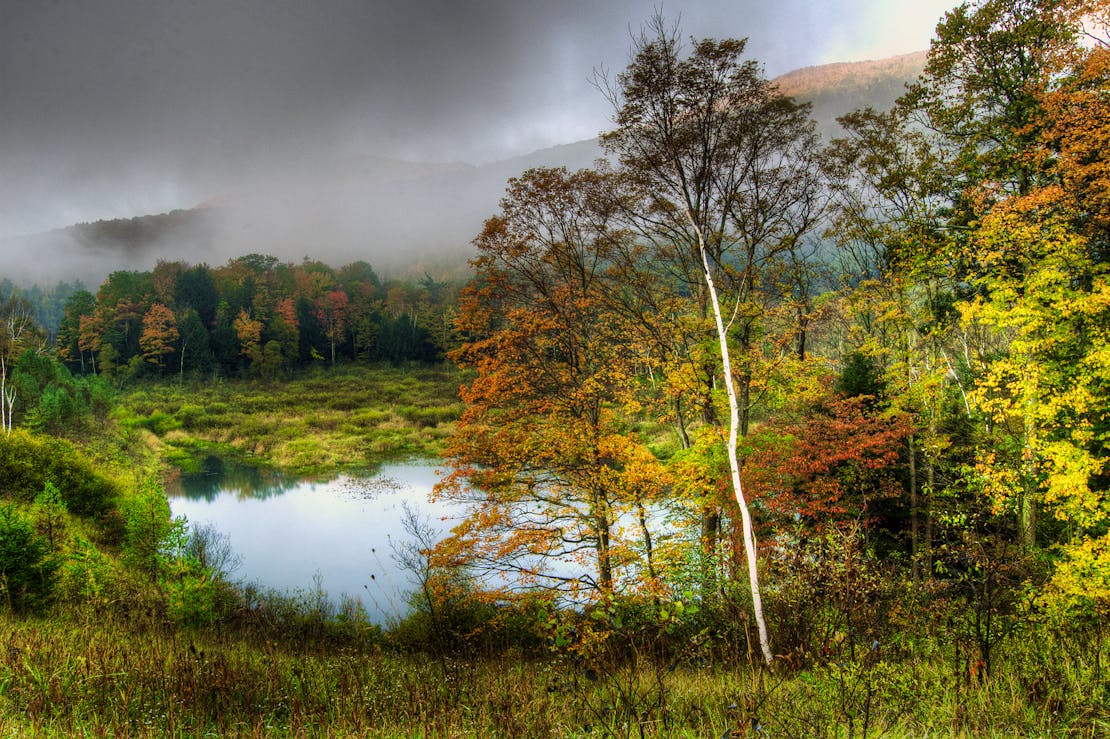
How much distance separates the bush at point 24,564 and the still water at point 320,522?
6905 mm

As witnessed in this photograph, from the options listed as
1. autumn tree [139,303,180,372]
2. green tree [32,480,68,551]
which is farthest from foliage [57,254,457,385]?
green tree [32,480,68,551]

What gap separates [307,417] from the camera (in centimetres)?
4859

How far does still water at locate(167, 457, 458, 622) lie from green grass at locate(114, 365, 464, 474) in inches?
161

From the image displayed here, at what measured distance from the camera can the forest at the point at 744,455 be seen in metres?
4.54

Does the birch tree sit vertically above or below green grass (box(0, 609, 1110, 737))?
above

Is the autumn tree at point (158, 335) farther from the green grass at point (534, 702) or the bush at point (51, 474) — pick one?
the green grass at point (534, 702)

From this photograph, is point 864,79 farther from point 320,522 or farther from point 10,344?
point 10,344

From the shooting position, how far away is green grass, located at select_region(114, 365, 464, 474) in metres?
40.0

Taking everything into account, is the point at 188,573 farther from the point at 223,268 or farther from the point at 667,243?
the point at 223,268

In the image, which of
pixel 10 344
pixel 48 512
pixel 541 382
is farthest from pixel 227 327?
pixel 541 382

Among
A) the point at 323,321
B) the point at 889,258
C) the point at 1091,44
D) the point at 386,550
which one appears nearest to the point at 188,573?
the point at 386,550

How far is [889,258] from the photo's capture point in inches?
578

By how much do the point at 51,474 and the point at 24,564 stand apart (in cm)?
1394

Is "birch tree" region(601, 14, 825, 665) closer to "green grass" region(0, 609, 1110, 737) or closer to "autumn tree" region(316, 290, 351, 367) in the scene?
"green grass" region(0, 609, 1110, 737)
